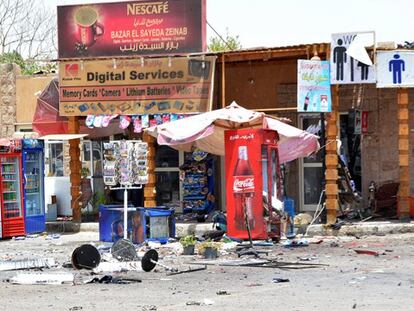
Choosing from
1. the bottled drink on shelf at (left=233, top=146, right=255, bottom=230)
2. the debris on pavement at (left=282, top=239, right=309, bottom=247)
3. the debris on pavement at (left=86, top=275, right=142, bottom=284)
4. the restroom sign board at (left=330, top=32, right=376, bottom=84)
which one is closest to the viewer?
the debris on pavement at (left=86, top=275, right=142, bottom=284)

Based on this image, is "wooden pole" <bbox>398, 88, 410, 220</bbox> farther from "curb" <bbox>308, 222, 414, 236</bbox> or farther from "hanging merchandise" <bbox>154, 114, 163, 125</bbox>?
"hanging merchandise" <bbox>154, 114, 163, 125</bbox>

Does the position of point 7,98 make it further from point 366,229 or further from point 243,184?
point 366,229

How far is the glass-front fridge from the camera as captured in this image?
22.0 metres

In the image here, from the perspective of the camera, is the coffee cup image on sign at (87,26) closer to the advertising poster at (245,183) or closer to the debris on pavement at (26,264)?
the advertising poster at (245,183)

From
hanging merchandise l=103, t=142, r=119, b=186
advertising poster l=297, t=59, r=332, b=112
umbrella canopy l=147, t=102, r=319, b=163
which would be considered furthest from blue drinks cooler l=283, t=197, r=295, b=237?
hanging merchandise l=103, t=142, r=119, b=186

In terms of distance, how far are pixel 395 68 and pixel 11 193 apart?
9859mm

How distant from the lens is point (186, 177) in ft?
79.7

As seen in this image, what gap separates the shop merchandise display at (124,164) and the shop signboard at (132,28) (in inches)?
185

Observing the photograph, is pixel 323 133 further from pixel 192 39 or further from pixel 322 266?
pixel 322 266

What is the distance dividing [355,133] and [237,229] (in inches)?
233

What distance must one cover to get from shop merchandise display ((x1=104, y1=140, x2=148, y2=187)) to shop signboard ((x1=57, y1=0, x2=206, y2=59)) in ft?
15.4

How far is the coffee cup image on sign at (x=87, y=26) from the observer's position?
2266 cm

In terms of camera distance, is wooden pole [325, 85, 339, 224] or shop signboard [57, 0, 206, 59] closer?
wooden pole [325, 85, 339, 224]

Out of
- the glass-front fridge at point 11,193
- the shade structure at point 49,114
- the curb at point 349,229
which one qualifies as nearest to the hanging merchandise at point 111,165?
the curb at point 349,229
